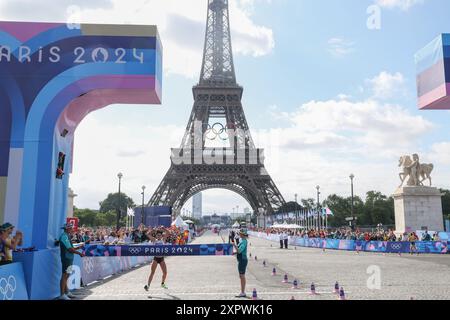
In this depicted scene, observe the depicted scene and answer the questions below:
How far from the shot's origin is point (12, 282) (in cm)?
840

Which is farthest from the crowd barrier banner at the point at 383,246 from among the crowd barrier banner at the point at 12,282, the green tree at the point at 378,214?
the green tree at the point at 378,214

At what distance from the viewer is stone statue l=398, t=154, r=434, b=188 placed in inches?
1315

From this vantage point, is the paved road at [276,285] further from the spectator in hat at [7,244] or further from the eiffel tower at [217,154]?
the eiffel tower at [217,154]

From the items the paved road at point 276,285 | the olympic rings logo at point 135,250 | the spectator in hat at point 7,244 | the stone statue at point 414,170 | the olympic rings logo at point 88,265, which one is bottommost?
the paved road at point 276,285

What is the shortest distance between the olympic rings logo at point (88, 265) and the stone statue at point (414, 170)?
90.9 ft

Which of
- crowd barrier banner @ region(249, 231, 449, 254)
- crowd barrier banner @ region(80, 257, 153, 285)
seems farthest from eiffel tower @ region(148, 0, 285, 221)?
crowd barrier banner @ region(80, 257, 153, 285)

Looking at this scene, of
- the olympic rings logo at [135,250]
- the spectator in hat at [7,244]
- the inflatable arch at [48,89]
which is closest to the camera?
the spectator in hat at [7,244]

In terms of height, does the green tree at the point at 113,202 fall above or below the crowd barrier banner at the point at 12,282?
above

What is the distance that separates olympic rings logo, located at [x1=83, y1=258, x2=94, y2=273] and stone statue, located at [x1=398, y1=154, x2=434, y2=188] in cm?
2771

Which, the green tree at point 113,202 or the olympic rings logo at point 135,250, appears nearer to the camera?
the olympic rings logo at point 135,250

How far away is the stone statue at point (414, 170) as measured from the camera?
33.4 m
